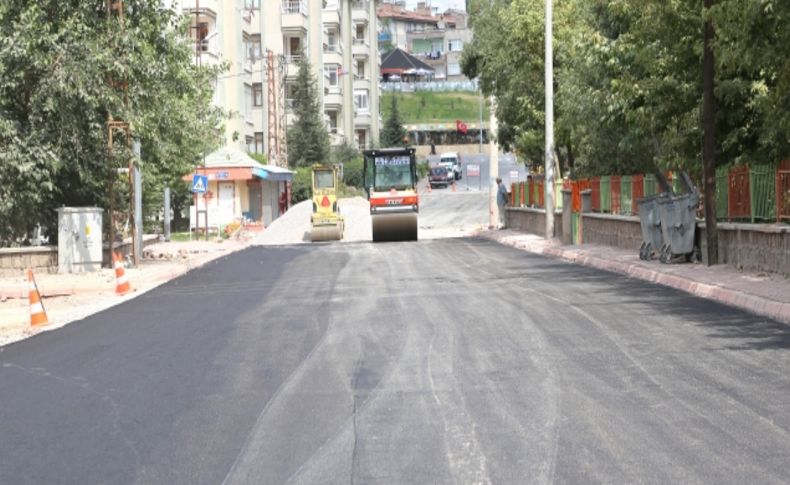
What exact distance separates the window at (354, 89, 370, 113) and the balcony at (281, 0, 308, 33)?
2259cm

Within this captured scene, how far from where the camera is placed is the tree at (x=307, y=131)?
84.1 metres

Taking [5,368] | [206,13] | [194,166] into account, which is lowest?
[5,368]

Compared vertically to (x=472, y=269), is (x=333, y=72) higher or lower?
higher

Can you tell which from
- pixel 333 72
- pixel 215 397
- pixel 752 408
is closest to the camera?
pixel 752 408

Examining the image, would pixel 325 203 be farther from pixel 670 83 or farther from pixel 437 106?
pixel 437 106

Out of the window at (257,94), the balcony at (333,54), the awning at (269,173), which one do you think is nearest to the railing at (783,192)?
the awning at (269,173)

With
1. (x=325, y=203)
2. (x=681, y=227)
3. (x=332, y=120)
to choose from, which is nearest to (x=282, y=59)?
(x=332, y=120)

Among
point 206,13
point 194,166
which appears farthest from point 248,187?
point 194,166

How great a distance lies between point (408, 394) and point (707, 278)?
10.8 meters

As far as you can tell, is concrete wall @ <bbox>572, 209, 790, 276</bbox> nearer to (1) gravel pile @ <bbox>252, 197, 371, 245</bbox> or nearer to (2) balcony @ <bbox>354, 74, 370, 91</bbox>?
(1) gravel pile @ <bbox>252, 197, 371, 245</bbox>

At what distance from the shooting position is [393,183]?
139 feet

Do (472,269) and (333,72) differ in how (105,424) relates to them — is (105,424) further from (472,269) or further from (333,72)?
(333,72)

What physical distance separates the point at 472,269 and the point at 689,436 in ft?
57.6

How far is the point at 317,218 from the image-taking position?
47.7 m
